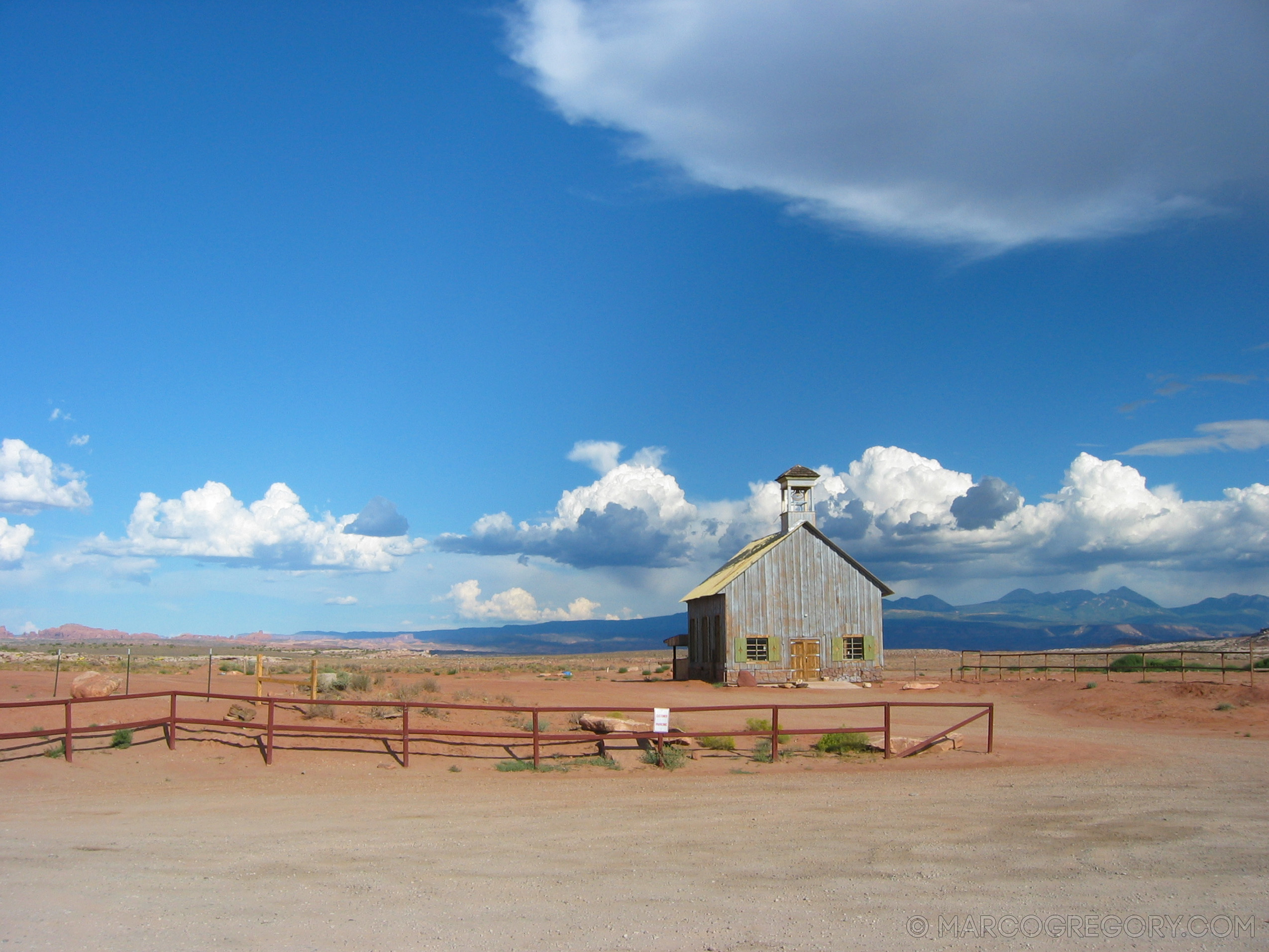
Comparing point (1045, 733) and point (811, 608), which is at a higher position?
point (811, 608)

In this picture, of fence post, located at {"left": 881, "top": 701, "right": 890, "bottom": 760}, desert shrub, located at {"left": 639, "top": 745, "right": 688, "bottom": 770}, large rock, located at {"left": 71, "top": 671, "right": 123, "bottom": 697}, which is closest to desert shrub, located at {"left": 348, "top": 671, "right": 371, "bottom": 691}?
large rock, located at {"left": 71, "top": 671, "right": 123, "bottom": 697}

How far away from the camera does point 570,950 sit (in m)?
6.39

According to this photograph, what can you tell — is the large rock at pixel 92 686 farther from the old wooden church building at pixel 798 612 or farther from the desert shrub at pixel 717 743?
the old wooden church building at pixel 798 612

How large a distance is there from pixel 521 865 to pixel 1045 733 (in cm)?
1722

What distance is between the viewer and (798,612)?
36.8 metres

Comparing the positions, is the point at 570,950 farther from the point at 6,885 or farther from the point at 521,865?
the point at 6,885

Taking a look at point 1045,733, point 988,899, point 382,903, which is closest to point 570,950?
point 382,903

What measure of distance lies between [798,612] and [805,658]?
1.87 metres

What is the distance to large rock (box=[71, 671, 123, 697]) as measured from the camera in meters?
20.6

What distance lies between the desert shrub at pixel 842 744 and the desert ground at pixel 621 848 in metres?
0.49

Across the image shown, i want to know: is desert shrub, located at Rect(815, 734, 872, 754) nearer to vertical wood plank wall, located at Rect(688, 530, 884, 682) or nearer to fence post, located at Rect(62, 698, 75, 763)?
fence post, located at Rect(62, 698, 75, 763)

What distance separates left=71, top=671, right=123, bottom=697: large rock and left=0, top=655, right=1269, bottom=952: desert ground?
166 cm

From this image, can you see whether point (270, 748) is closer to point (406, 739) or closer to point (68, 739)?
point (406, 739)

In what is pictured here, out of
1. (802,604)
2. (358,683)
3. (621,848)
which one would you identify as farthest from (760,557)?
(621,848)
